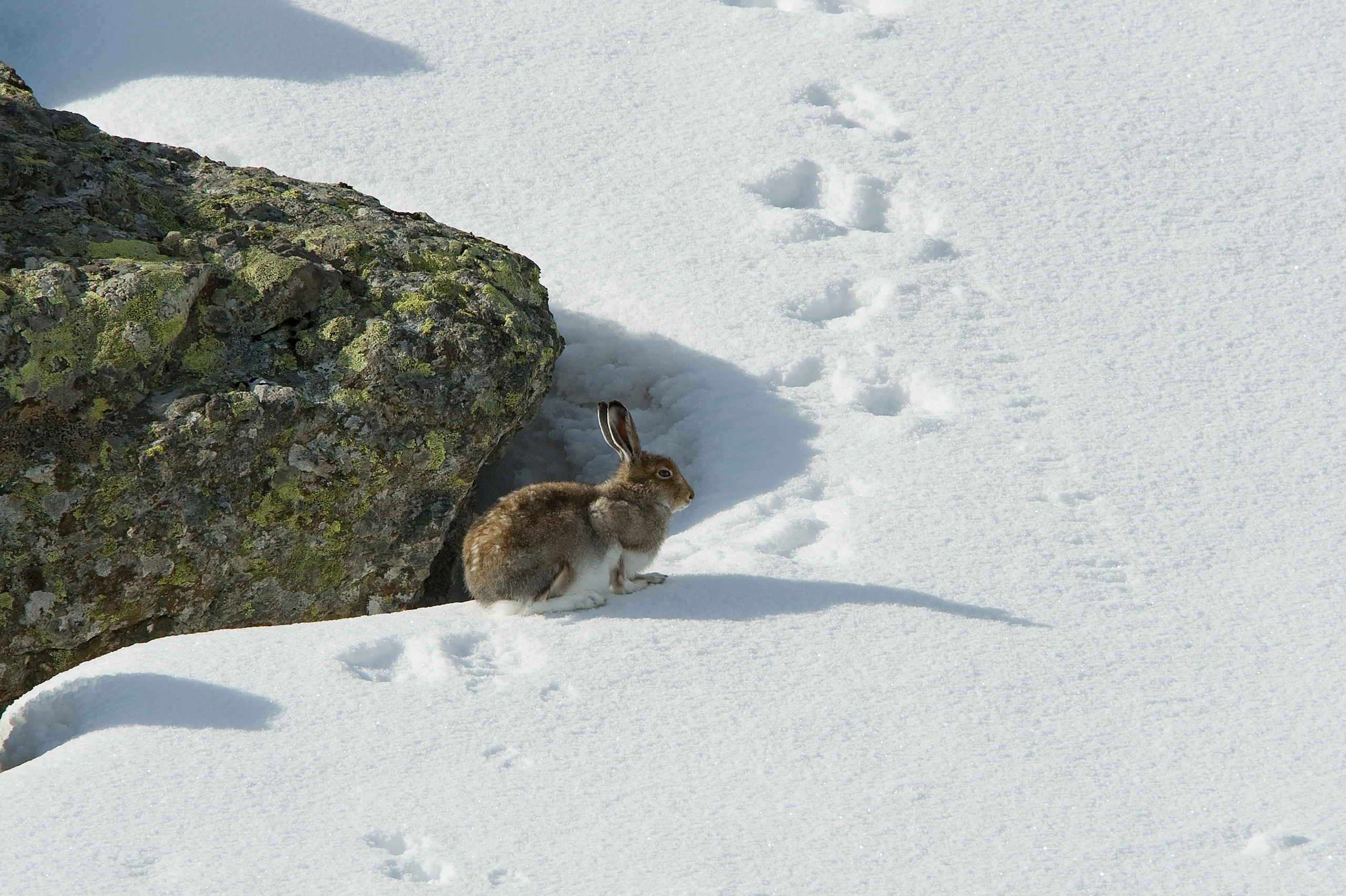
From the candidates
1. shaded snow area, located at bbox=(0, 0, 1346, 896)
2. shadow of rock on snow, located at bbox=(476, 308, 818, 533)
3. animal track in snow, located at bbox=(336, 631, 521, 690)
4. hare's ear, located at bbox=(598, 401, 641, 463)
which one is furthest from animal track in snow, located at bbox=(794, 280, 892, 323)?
animal track in snow, located at bbox=(336, 631, 521, 690)

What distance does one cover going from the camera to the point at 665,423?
6.56 m

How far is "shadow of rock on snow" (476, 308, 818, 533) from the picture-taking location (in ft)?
19.9

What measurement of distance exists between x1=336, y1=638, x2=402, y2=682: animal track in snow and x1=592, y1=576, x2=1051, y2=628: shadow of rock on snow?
2.94ft

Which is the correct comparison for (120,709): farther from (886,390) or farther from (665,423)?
(886,390)

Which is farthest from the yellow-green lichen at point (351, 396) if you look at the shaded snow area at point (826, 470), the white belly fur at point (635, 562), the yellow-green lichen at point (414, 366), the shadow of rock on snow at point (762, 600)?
the shadow of rock on snow at point (762, 600)

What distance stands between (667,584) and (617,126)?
447 centimetres

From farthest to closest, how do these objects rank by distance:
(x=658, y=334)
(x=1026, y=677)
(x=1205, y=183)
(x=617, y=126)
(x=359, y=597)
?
(x=617, y=126) < (x=1205, y=183) < (x=658, y=334) < (x=359, y=597) < (x=1026, y=677)

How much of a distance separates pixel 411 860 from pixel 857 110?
661cm

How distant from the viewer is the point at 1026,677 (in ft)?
14.1

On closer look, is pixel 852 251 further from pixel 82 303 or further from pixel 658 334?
pixel 82 303

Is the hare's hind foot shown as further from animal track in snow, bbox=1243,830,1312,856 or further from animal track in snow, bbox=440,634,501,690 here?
animal track in snow, bbox=1243,830,1312,856

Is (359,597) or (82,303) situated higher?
(82,303)

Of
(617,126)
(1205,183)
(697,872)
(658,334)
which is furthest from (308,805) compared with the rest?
(1205,183)

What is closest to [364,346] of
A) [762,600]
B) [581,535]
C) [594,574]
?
[581,535]
